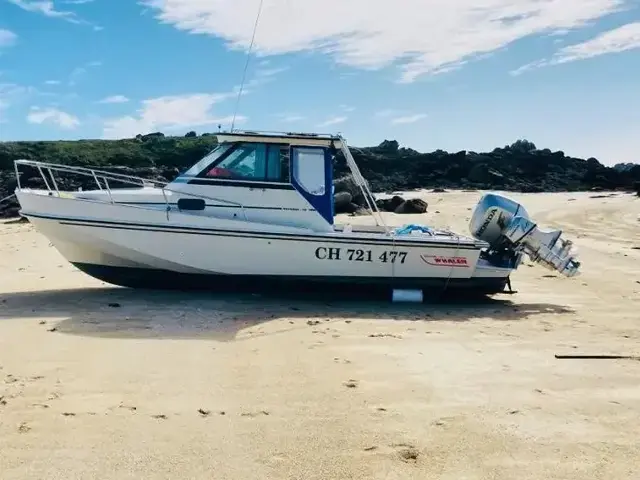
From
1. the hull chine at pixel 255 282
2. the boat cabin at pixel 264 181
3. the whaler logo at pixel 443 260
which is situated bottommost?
the hull chine at pixel 255 282

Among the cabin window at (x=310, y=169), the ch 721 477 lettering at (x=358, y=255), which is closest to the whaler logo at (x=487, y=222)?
the ch 721 477 lettering at (x=358, y=255)

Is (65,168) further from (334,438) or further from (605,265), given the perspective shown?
(605,265)

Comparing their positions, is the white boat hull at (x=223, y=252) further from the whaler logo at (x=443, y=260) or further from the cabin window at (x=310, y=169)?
the cabin window at (x=310, y=169)

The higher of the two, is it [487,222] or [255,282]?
[487,222]

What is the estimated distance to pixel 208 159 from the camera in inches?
345

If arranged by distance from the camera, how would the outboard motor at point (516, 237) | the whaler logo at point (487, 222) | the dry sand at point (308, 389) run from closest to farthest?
the dry sand at point (308, 389)
the outboard motor at point (516, 237)
the whaler logo at point (487, 222)

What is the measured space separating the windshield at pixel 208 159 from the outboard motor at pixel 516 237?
11.4ft

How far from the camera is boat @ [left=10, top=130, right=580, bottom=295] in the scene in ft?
27.1

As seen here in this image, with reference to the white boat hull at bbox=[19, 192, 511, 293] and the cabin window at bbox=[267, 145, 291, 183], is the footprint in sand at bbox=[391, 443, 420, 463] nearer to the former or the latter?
the white boat hull at bbox=[19, 192, 511, 293]

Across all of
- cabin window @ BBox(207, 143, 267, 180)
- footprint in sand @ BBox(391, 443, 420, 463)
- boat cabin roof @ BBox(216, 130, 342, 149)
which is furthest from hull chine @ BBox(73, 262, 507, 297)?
footprint in sand @ BBox(391, 443, 420, 463)

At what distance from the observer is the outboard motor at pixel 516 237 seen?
8.95 metres

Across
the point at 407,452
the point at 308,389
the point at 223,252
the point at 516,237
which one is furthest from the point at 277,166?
the point at 407,452

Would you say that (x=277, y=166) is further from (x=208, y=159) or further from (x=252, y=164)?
(x=208, y=159)

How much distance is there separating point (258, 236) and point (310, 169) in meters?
1.18
